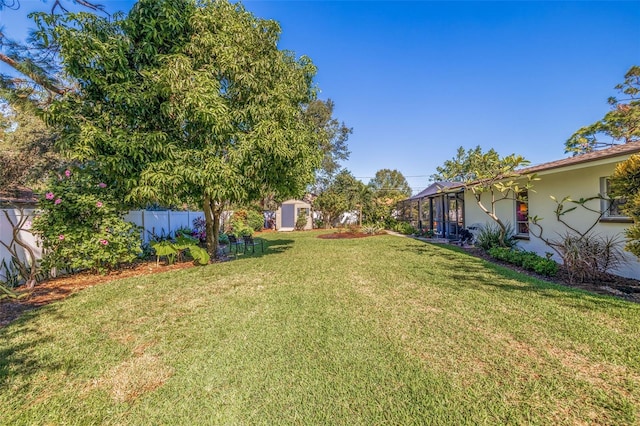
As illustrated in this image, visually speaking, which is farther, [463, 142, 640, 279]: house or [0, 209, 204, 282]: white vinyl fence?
[463, 142, 640, 279]: house

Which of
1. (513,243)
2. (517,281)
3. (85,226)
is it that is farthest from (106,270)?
Result: (513,243)

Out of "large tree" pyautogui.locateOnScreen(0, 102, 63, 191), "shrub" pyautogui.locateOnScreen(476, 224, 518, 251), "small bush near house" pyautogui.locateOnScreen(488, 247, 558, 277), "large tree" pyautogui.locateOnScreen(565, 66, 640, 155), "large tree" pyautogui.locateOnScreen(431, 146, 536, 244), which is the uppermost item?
"large tree" pyautogui.locateOnScreen(565, 66, 640, 155)

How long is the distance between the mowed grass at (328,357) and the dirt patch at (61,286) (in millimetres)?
393

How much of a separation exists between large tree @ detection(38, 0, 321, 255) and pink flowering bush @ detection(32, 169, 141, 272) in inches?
24.3

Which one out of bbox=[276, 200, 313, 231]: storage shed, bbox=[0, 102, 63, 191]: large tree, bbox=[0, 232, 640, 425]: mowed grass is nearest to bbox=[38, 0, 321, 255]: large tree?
bbox=[0, 232, 640, 425]: mowed grass

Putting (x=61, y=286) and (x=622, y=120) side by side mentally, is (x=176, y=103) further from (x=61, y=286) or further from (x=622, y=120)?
(x=622, y=120)

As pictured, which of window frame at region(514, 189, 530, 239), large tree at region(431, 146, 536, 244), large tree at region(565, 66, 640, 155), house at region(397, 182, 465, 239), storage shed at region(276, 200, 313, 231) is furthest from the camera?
storage shed at region(276, 200, 313, 231)

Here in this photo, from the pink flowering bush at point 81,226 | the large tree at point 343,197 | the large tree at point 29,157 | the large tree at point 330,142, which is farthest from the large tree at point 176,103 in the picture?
the large tree at point 330,142

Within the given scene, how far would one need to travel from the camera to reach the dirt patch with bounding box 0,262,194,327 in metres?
4.68

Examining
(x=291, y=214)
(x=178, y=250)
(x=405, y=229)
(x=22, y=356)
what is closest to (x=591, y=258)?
(x=22, y=356)

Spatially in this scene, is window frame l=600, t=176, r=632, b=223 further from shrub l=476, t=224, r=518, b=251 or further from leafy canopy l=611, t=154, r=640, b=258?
shrub l=476, t=224, r=518, b=251

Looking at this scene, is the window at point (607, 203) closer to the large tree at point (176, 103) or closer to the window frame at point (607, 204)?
the window frame at point (607, 204)

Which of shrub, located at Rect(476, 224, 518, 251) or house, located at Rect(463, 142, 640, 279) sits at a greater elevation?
house, located at Rect(463, 142, 640, 279)

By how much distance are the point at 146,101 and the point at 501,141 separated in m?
24.5
